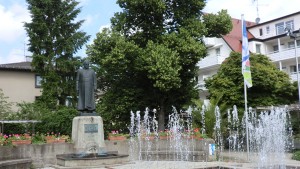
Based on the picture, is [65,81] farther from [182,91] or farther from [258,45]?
[258,45]

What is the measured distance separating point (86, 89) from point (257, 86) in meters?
16.4

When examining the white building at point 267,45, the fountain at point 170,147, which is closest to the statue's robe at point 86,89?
the fountain at point 170,147

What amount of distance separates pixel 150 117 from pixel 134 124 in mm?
1350

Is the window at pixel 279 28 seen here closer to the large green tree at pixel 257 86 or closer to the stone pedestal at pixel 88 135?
the large green tree at pixel 257 86

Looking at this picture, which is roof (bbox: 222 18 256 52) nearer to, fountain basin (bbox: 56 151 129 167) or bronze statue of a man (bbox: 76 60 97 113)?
bronze statue of a man (bbox: 76 60 97 113)

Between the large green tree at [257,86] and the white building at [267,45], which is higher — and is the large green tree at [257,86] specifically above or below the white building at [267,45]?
below

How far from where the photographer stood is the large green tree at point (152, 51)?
73.2 feet

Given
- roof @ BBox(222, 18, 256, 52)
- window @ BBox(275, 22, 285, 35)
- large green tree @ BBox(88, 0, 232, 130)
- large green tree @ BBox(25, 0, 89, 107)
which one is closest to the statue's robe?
large green tree @ BBox(88, 0, 232, 130)

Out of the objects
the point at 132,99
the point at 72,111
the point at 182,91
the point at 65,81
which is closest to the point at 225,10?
the point at 182,91

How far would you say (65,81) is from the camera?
33.0 meters

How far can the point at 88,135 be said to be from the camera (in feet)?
48.2

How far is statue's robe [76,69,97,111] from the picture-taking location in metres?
15.1

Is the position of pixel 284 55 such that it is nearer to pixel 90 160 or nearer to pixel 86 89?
pixel 86 89

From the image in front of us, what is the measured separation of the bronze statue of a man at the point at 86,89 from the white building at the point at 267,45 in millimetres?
22407
